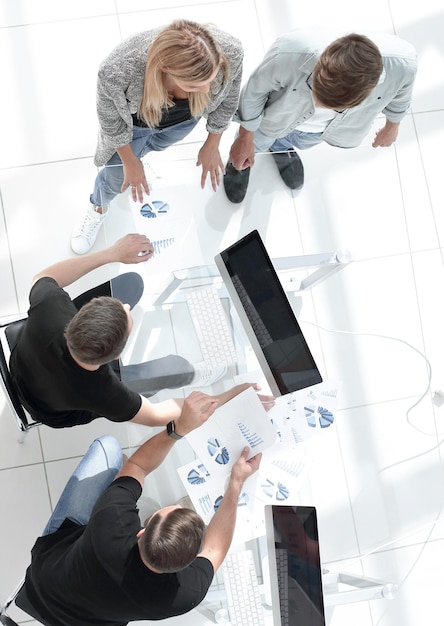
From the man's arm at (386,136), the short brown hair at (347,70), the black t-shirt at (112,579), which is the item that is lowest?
the black t-shirt at (112,579)

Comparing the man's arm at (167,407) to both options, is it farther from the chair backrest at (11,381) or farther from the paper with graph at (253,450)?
the chair backrest at (11,381)

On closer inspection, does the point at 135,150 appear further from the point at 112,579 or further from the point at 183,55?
the point at 112,579

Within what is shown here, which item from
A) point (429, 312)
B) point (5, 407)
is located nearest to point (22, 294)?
point (5, 407)

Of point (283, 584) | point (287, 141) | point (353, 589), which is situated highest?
point (287, 141)

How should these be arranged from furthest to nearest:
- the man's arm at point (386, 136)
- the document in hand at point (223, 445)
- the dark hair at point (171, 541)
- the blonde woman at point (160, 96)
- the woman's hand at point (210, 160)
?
1. the man's arm at point (386, 136)
2. the woman's hand at point (210, 160)
3. the document in hand at point (223, 445)
4. the blonde woman at point (160, 96)
5. the dark hair at point (171, 541)

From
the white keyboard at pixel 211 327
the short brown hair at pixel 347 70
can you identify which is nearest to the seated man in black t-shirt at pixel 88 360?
the white keyboard at pixel 211 327

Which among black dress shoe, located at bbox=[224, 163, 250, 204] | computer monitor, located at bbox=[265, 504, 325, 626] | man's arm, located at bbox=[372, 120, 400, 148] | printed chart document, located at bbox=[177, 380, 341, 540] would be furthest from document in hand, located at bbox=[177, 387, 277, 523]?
man's arm, located at bbox=[372, 120, 400, 148]

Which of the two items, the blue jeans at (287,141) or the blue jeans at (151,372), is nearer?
the blue jeans at (151,372)

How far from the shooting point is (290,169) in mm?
2607

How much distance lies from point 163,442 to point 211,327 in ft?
1.53

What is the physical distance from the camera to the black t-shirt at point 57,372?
2152 mm

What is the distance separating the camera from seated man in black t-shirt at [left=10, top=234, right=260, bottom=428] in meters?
2.07

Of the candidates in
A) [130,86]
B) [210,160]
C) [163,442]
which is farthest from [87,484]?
[130,86]

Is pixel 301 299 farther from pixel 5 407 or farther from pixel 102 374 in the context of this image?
pixel 5 407
